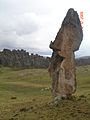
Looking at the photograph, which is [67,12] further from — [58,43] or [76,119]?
[76,119]

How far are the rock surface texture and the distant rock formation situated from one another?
13630 centimetres

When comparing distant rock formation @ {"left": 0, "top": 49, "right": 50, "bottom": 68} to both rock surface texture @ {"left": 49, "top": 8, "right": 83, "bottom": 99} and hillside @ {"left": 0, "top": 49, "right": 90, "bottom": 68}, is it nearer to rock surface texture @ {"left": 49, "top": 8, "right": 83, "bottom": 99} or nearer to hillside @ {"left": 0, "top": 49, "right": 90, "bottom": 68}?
hillside @ {"left": 0, "top": 49, "right": 90, "bottom": 68}

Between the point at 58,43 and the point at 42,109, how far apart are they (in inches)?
202

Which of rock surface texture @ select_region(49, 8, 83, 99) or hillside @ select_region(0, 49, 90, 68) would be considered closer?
rock surface texture @ select_region(49, 8, 83, 99)

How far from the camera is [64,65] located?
Answer: 28281 millimetres

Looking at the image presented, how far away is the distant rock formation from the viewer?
168m

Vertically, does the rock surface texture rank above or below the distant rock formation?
below

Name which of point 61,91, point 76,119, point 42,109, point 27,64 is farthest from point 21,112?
point 27,64

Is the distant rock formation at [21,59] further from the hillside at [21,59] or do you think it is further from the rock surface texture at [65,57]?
the rock surface texture at [65,57]

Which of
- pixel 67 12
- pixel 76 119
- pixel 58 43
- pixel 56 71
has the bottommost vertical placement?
pixel 76 119

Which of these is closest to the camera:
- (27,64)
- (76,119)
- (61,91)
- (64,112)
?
(76,119)

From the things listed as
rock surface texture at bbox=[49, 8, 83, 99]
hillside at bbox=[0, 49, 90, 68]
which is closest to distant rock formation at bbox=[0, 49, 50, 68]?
hillside at bbox=[0, 49, 90, 68]

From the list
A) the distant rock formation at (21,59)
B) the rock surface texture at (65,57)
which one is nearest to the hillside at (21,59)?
the distant rock formation at (21,59)

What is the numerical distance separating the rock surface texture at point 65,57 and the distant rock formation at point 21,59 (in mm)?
136302
